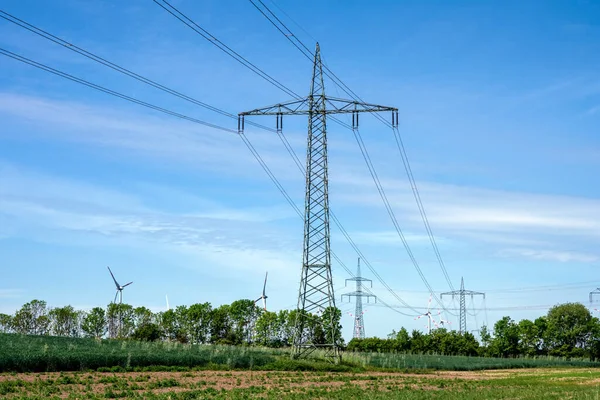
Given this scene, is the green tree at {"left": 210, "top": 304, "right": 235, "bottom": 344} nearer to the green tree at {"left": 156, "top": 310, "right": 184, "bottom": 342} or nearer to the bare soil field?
the green tree at {"left": 156, "top": 310, "right": 184, "bottom": 342}

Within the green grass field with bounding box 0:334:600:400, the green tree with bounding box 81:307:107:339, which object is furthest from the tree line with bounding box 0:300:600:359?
the green grass field with bounding box 0:334:600:400

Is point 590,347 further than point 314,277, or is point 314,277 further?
point 590,347

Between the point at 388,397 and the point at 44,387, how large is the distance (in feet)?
53.9

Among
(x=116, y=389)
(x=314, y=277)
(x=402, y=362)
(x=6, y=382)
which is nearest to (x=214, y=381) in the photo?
(x=116, y=389)

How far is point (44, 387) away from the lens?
32.8 meters

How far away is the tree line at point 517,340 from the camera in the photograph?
14175cm

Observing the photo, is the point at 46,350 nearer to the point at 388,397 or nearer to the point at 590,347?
the point at 388,397

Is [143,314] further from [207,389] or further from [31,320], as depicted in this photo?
[207,389]

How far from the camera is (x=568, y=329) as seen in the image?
164250 millimetres

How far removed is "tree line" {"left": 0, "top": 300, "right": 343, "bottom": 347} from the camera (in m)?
144

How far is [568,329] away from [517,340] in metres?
19.1

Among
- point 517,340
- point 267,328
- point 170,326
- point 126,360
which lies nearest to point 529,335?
point 517,340

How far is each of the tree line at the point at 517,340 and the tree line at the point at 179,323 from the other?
16.1m

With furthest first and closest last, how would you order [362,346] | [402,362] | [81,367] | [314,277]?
1. [362,346]
2. [402,362]
3. [314,277]
4. [81,367]
